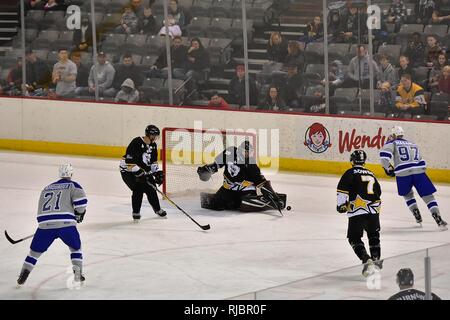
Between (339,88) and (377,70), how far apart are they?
0.62 m

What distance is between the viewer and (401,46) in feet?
53.5

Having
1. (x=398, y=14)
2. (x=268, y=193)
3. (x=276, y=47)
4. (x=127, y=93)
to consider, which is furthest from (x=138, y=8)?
(x=268, y=193)

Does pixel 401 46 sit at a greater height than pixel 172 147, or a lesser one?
greater

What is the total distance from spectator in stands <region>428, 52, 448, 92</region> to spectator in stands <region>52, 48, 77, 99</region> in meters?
5.80

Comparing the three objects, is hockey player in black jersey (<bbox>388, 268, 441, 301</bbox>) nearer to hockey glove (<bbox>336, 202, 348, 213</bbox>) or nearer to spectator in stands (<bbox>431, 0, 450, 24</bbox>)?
hockey glove (<bbox>336, 202, 348, 213</bbox>)

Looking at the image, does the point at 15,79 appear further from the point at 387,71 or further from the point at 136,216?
the point at 136,216

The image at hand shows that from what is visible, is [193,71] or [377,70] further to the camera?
[193,71]

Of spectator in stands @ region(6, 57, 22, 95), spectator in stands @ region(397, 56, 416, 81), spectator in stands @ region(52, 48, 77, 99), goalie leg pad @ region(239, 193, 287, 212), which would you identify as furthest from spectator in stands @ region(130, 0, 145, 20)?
goalie leg pad @ region(239, 193, 287, 212)

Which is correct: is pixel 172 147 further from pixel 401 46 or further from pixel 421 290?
pixel 421 290

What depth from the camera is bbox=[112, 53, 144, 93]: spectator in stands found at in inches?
725

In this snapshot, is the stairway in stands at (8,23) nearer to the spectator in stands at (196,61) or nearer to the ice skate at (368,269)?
the spectator in stands at (196,61)

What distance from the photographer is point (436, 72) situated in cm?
1598

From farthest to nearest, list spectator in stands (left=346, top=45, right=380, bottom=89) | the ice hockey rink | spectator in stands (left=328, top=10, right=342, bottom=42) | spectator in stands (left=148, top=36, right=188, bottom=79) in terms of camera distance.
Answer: spectator in stands (left=148, top=36, right=188, bottom=79), spectator in stands (left=328, top=10, right=342, bottom=42), spectator in stands (left=346, top=45, right=380, bottom=89), the ice hockey rink
